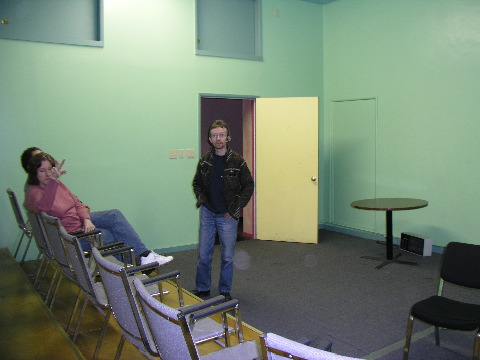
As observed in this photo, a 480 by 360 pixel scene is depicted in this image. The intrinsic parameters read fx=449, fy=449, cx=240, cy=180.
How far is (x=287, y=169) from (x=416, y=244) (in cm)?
192

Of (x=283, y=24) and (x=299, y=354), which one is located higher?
(x=283, y=24)

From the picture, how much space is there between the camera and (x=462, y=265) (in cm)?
292

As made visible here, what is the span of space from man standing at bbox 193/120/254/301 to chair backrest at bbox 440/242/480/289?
1.53 meters

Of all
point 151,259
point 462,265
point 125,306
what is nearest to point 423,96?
point 462,265

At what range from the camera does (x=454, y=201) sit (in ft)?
17.3

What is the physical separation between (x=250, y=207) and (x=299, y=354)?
5.29 metres

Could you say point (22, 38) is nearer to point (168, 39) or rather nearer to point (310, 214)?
point (168, 39)

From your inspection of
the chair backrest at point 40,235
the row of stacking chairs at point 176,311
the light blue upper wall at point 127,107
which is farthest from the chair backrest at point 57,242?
the light blue upper wall at point 127,107

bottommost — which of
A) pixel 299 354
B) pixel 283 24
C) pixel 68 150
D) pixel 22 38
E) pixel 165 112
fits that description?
pixel 299 354

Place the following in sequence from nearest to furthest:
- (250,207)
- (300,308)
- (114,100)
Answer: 1. (300,308)
2. (114,100)
3. (250,207)

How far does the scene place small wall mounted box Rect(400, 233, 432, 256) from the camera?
5.25 meters

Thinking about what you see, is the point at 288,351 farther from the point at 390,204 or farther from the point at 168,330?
the point at 390,204

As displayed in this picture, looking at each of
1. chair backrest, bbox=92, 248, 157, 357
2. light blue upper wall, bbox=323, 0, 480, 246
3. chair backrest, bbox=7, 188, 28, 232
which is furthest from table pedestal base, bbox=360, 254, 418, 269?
chair backrest, bbox=7, 188, 28, 232

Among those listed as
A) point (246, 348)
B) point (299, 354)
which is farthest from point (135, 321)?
point (299, 354)
